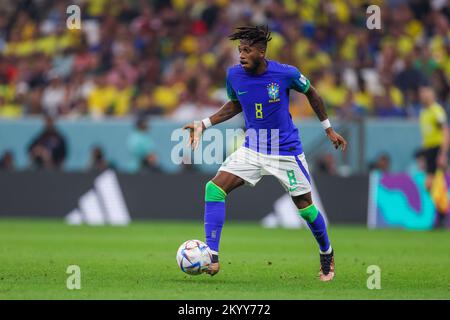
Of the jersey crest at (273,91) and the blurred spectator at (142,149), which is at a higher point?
the jersey crest at (273,91)

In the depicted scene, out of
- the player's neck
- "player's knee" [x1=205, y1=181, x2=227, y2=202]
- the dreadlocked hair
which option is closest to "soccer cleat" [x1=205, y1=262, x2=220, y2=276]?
"player's knee" [x1=205, y1=181, x2=227, y2=202]

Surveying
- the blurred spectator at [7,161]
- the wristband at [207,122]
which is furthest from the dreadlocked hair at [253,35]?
the blurred spectator at [7,161]

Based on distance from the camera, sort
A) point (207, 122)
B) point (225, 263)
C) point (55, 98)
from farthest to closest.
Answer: point (55, 98) → point (225, 263) → point (207, 122)

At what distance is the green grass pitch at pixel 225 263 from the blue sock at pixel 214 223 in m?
0.37

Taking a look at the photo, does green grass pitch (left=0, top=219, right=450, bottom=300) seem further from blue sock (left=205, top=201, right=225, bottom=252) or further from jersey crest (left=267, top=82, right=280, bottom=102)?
jersey crest (left=267, top=82, right=280, bottom=102)

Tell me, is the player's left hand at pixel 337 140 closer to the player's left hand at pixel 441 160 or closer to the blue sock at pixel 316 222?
the blue sock at pixel 316 222

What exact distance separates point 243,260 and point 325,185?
25.1 ft

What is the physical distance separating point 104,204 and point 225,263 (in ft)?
28.6

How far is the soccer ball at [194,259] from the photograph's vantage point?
9.85 metres

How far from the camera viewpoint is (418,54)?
73.3 feet

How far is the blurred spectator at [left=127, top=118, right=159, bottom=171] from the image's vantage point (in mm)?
21453

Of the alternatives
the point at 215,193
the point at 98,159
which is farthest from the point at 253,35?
the point at 98,159

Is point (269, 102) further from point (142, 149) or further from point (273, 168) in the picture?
point (142, 149)

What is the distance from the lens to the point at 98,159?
21.7m
